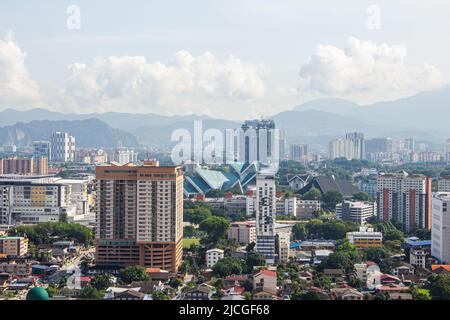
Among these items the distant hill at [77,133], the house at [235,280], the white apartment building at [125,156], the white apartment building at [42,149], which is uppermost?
the distant hill at [77,133]

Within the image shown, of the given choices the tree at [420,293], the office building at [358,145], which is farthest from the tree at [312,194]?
the office building at [358,145]

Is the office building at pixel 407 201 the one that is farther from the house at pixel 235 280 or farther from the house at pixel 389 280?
the house at pixel 235 280

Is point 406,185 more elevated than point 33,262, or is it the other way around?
point 406,185

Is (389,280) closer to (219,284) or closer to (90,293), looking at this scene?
(219,284)

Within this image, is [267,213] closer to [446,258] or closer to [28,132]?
[446,258]

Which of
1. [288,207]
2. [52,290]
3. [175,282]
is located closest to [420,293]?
[175,282]
